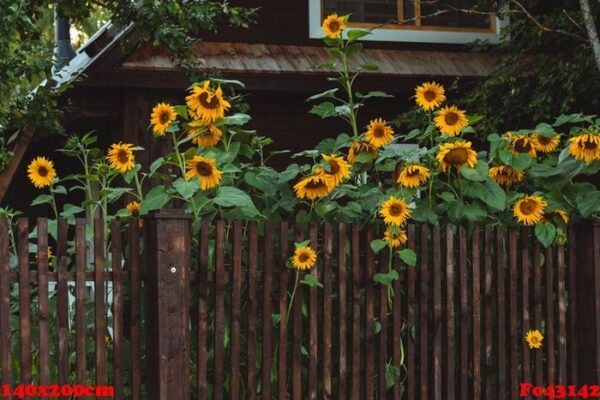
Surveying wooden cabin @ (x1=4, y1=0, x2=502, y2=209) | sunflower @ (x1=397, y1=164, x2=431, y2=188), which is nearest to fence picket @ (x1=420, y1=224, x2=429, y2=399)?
sunflower @ (x1=397, y1=164, x2=431, y2=188)

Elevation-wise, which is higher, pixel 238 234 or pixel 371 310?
pixel 238 234

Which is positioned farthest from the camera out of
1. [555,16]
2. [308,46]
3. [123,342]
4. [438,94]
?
[308,46]

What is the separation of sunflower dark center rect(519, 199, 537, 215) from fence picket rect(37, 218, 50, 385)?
2255mm

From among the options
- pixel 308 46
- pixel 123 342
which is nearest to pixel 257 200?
→ pixel 123 342

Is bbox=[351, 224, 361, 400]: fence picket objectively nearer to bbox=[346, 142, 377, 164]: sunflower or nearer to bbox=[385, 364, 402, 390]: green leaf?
bbox=[385, 364, 402, 390]: green leaf

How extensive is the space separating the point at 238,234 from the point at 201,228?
0.55 ft

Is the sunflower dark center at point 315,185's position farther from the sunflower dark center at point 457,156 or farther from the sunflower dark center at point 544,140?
the sunflower dark center at point 544,140

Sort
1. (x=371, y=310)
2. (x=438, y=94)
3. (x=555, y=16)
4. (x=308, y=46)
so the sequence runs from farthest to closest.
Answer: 1. (x=308, y=46)
2. (x=555, y=16)
3. (x=438, y=94)
4. (x=371, y=310)

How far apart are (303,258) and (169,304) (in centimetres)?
64

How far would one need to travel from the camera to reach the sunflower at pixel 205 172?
5113mm

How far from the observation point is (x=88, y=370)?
5336 mm

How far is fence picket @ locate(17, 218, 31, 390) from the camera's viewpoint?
15.5ft

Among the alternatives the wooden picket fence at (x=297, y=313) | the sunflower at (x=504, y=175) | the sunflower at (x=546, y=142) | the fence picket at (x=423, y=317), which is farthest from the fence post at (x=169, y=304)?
the sunflower at (x=546, y=142)

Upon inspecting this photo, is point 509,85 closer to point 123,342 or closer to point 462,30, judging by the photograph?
point 462,30
